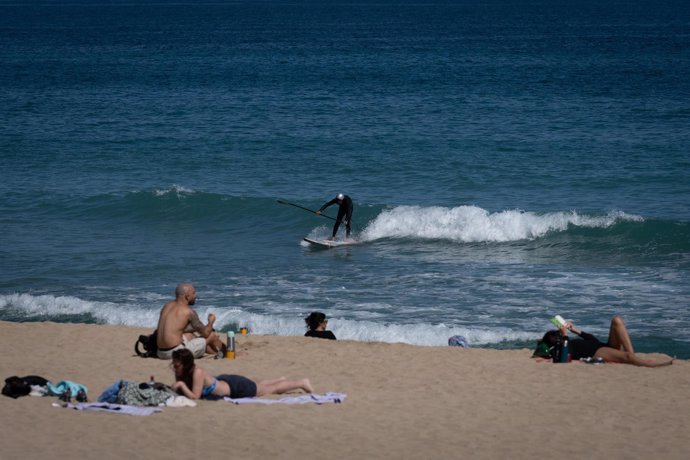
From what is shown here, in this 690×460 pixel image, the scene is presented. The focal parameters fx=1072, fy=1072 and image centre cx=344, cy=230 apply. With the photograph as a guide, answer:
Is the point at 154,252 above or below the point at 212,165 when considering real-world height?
below

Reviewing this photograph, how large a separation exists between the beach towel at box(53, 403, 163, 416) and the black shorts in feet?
2.94

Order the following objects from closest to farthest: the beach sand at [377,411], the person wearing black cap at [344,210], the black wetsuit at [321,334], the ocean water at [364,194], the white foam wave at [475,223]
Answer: the beach sand at [377,411], the black wetsuit at [321,334], the ocean water at [364,194], the person wearing black cap at [344,210], the white foam wave at [475,223]

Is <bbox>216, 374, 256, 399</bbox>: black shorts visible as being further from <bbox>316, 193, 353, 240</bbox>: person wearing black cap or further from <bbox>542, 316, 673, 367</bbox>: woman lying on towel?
<bbox>316, 193, 353, 240</bbox>: person wearing black cap

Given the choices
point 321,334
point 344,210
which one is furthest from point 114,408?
point 344,210

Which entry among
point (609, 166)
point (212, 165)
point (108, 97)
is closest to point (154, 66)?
point (108, 97)

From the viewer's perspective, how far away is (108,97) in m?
48.5

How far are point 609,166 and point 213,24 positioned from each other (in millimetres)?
91721

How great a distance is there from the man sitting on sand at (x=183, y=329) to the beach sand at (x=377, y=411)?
0.27 meters

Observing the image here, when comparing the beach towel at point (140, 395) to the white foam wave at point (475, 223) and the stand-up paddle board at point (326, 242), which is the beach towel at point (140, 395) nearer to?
the stand-up paddle board at point (326, 242)

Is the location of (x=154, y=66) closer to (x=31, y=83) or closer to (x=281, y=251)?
(x=31, y=83)

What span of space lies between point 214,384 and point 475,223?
47.5 ft

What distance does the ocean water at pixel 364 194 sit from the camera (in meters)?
19.3

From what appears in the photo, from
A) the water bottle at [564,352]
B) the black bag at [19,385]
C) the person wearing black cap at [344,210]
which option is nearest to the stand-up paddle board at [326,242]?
the person wearing black cap at [344,210]

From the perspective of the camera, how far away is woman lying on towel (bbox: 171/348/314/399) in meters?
12.0
